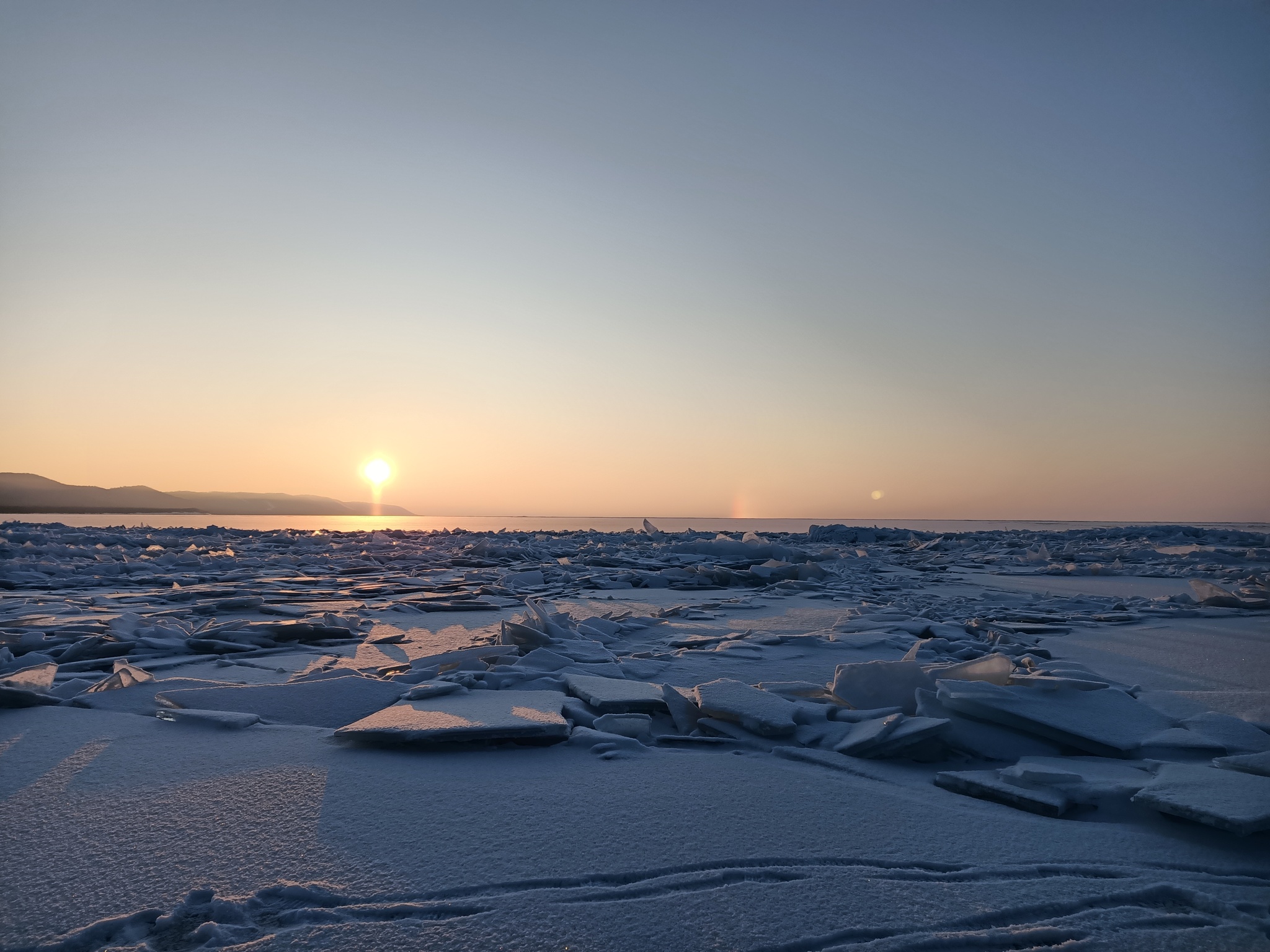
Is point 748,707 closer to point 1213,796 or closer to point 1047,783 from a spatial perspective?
point 1047,783

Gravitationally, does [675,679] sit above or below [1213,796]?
below

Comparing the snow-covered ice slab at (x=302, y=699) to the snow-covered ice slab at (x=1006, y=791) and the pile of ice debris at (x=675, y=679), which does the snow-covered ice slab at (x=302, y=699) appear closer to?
the pile of ice debris at (x=675, y=679)

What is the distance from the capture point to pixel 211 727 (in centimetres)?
181

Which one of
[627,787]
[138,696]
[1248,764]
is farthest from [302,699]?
[1248,764]

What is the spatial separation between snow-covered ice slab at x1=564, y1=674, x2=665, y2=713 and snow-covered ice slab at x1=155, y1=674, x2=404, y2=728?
1.84ft

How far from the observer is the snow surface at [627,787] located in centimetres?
96

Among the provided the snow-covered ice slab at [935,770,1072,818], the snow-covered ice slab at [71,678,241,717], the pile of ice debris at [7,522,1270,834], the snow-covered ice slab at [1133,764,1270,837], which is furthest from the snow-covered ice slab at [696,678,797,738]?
the snow-covered ice slab at [71,678,241,717]

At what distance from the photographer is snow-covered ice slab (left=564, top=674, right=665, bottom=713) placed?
199 centimetres

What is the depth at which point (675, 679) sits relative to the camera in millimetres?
2529

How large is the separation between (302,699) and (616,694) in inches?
36.7

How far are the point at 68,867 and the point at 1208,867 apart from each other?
1843 mm

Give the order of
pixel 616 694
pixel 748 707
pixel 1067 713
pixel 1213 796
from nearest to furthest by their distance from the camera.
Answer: pixel 1213 796 → pixel 1067 713 → pixel 748 707 → pixel 616 694

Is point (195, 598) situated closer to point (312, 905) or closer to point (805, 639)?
point (805, 639)

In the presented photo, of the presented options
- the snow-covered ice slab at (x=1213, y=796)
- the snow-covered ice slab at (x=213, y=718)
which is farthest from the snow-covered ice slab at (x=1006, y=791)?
the snow-covered ice slab at (x=213, y=718)
